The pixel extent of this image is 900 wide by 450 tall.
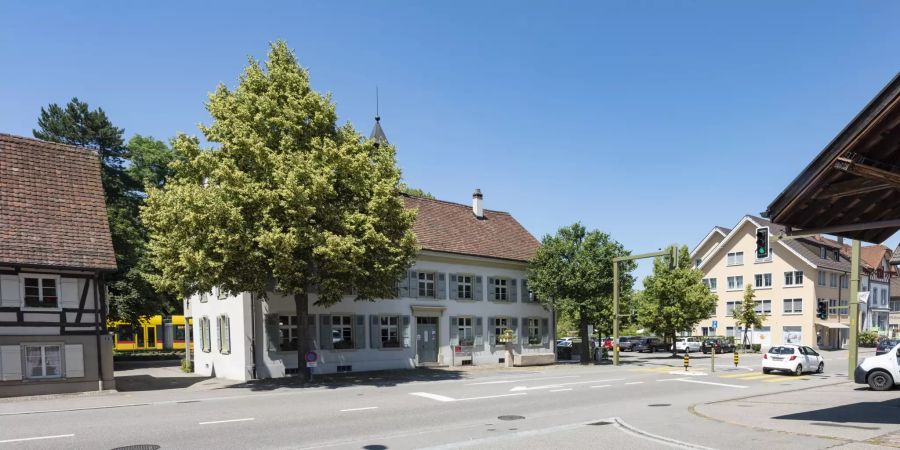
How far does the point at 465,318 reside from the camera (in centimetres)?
3269

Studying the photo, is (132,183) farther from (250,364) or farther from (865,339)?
(865,339)

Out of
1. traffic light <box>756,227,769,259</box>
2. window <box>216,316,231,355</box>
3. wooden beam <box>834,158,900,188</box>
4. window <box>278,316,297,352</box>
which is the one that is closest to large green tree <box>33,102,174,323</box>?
window <box>216,316,231,355</box>

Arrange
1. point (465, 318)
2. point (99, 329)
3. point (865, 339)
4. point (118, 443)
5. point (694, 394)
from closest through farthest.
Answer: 1. point (118, 443)
2. point (694, 394)
3. point (99, 329)
4. point (465, 318)
5. point (865, 339)

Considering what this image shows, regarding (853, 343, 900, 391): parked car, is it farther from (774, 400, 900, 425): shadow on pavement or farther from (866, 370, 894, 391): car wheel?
(774, 400, 900, 425): shadow on pavement

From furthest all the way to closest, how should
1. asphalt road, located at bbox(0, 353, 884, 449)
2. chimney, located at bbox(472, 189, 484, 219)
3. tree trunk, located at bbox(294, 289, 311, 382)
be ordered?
chimney, located at bbox(472, 189, 484, 219) < tree trunk, located at bbox(294, 289, 311, 382) < asphalt road, located at bbox(0, 353, 884, 449)

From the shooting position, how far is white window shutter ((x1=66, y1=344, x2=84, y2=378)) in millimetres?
20281

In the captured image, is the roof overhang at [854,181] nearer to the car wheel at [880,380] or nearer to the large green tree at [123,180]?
the car wheel at [880,380]

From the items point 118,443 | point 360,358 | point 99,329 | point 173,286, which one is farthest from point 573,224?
point 118,443

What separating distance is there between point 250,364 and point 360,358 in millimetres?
5328

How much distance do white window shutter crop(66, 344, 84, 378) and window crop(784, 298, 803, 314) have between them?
191 ft

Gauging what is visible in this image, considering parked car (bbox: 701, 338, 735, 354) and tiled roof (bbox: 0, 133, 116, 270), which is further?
parked car (bbox: 701, 338, 735, 354)

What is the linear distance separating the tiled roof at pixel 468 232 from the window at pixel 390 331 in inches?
162

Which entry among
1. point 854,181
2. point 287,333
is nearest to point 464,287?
point 287,333

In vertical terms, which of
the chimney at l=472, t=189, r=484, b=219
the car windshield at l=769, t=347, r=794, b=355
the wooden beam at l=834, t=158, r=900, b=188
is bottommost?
the car windshield at l=769, t=347, r=794, b=355
